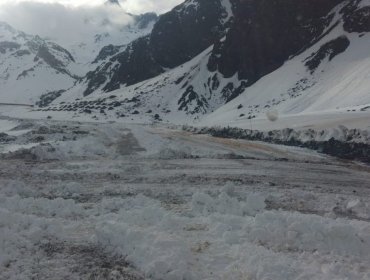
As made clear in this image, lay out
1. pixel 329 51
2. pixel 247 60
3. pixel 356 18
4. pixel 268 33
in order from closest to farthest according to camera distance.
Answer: pixel 329 51
pixel 356 18
pixel 268 33
pixel 247 60

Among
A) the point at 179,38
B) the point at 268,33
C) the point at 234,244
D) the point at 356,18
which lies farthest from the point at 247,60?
the point at 234,244

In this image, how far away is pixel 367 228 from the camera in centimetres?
1073

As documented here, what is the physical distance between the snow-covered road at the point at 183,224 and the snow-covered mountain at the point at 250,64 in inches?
1402

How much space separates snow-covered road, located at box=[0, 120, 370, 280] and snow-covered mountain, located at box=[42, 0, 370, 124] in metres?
35.6

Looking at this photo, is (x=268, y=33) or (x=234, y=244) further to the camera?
(x=268, y=33)

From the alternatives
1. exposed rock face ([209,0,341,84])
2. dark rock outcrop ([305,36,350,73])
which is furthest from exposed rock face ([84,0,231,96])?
dark rock outcrop ([305,36,350,73])

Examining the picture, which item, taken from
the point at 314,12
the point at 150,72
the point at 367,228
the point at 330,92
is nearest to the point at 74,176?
the point at 367,228

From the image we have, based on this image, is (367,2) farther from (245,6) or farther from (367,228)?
(367,228)

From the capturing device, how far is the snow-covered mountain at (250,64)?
8000 cm

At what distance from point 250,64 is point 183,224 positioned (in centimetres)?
11027

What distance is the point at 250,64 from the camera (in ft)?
390

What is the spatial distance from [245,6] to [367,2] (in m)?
36.0

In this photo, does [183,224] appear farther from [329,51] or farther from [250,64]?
[250,64]

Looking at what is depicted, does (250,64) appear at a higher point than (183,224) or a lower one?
higher
